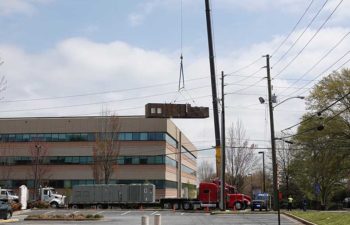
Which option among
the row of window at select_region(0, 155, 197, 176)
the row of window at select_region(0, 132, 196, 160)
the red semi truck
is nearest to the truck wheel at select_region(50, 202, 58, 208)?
the red semi truck

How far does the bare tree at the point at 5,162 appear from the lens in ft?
279

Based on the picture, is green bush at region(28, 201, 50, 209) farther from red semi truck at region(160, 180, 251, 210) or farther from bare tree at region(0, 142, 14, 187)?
bare tree at region(0, 142, 14, 187)

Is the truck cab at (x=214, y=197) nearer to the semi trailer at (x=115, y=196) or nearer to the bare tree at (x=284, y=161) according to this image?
the semi trailer at (x=115, y=196)

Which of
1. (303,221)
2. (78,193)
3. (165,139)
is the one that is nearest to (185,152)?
(165,139)

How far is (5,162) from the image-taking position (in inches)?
3351

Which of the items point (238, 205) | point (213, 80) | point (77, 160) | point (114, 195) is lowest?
point (238, 205)

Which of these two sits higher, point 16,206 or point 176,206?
point 16,206

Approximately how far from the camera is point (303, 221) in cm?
3478

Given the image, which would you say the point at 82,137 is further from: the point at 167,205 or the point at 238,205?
the point at 238,205

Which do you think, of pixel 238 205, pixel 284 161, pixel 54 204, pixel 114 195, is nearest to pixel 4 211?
pixel 238 205

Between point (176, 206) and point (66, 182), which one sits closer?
point (176, 206)

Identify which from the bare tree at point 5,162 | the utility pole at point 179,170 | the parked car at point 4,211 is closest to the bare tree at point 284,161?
the utility pole at point 179,170

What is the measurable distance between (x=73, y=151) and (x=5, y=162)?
10514mm

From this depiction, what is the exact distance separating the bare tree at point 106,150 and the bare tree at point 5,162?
1423 cm
